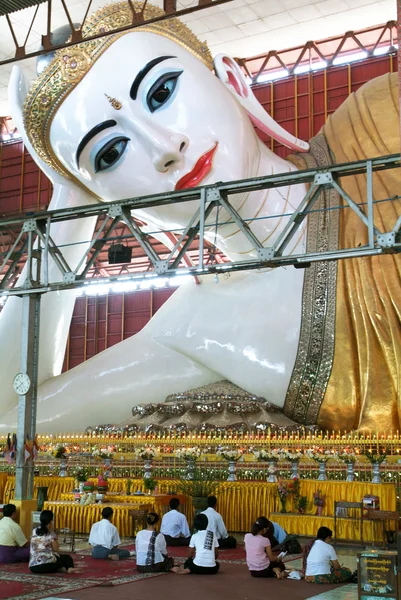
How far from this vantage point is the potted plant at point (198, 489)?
783 centimetres

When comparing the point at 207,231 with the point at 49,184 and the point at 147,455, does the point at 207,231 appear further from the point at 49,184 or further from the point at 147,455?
the point at 49,184

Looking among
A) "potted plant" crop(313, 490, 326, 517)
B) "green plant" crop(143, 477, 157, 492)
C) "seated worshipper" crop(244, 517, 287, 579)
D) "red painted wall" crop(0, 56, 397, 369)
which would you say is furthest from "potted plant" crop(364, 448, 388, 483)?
"red painted wall" crop(0, 56, 397, 369)

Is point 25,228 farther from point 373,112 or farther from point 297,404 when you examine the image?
point 373,112

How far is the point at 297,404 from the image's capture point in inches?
367

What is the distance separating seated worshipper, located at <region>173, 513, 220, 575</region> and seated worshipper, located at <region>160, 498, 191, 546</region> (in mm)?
1218

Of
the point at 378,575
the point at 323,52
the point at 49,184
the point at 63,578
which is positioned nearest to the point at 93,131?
the point at 63,578

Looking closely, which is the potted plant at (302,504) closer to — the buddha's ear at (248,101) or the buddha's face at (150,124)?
the buddha's face at (150,124)

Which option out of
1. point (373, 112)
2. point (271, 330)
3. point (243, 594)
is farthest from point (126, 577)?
point (373, 112)

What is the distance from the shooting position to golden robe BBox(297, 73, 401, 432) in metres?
8.85

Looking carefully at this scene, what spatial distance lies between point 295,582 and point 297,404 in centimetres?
373

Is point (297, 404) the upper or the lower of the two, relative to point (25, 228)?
lower

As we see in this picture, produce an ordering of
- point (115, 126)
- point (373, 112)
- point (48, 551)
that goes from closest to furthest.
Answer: point (48, 551) → point (115, 126) → point (373, 112)

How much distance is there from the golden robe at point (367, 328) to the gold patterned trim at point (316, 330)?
7 cm

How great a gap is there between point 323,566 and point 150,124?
520cm
